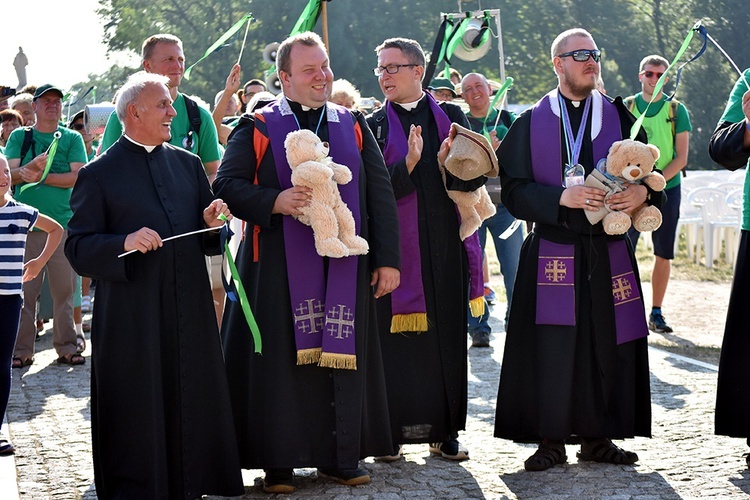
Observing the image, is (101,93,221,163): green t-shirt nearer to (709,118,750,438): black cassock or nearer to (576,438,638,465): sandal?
(576,438,638,465): sandal

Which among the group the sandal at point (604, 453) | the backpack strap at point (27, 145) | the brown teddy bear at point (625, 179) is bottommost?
the sandal at point (604, 453)

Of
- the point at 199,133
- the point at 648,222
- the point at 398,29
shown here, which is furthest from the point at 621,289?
the point at 398,29

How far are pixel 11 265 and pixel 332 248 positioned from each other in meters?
2.10

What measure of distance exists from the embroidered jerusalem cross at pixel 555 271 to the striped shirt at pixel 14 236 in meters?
2.92

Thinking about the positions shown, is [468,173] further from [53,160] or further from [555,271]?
[53,160]

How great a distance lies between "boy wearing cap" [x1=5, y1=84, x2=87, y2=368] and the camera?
34.7 ft

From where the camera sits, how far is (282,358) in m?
6.34

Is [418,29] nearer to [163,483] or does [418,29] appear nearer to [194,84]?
[194,84]

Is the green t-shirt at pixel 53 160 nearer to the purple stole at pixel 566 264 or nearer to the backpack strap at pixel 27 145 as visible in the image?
the backpack strap at pixel 27 145

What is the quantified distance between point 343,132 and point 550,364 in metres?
1.66

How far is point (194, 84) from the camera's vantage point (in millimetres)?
49531

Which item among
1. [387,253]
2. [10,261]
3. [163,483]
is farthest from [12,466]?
[387,253]

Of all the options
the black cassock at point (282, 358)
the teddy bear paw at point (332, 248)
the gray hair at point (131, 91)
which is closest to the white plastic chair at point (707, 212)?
the black cassock at point (282, 358)

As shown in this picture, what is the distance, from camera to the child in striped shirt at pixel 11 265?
7.03 metres
